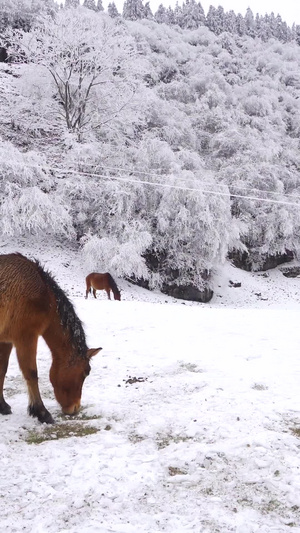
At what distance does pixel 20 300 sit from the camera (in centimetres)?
295

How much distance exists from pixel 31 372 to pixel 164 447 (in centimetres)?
120

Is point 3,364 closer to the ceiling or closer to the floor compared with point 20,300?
closer to the floor

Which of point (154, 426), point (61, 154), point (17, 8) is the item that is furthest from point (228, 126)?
point (154, 426)

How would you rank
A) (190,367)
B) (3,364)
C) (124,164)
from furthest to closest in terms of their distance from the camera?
(124,164) < (190,367) < (3,364)

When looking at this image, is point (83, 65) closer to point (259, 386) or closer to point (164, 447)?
point (259, 386)

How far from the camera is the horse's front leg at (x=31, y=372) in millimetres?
2949

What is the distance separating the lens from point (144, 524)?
1902mm

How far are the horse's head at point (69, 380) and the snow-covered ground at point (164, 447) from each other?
19 cm

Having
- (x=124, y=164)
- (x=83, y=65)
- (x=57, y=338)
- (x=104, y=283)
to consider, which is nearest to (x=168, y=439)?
(x=57, y=338)

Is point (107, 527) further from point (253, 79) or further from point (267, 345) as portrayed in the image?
point (253, 79)

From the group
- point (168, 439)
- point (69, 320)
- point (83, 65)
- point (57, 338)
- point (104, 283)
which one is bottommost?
point (104, 283)

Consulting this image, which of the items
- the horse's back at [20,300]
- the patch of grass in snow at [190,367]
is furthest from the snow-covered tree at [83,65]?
the horse's back at [20,300]

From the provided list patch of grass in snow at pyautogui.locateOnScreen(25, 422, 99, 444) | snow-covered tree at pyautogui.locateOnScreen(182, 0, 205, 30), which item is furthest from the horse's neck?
snow-covered tree at pyautogui.locateOnScreen(182, 0, 205, 30)

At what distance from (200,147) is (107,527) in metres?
31.7
